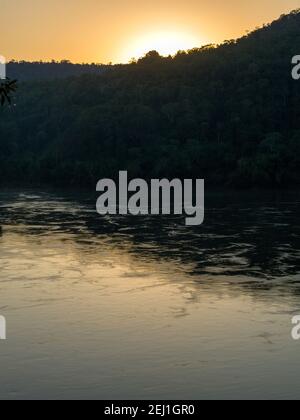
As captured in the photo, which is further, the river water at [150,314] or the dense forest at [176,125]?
the dense forest at [176,125]

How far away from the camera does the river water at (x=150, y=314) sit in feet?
43.0

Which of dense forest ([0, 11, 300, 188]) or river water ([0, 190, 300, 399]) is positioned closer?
river water ([0, 190, 300, 399])

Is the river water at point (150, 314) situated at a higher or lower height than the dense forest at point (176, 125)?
lower

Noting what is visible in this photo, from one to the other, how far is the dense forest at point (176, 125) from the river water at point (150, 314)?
179 feet

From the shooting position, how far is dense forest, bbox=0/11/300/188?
92.9 metres

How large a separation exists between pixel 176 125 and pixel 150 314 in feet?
306

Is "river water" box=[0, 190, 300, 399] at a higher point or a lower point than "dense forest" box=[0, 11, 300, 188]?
lower

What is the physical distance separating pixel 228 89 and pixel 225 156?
21911mm

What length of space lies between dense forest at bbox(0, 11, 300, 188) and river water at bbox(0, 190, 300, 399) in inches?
2152

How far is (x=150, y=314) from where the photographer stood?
18172 millimetres

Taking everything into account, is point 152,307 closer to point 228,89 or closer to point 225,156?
point 225,156

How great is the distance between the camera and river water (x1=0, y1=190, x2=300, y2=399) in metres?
13.1

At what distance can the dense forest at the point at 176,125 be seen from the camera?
9294 cm

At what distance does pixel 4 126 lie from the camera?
134250 millimetres
